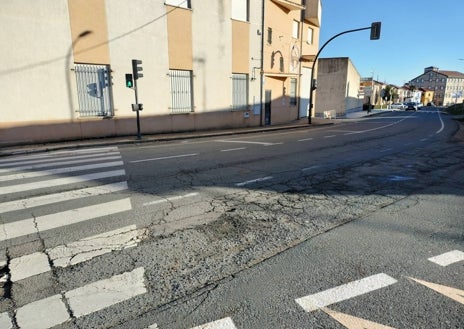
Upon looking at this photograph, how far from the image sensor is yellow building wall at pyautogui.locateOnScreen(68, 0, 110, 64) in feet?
44.8

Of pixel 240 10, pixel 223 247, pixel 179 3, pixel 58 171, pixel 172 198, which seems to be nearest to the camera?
pixel 223 247

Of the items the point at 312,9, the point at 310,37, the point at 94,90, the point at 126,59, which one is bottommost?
the point at 94,90

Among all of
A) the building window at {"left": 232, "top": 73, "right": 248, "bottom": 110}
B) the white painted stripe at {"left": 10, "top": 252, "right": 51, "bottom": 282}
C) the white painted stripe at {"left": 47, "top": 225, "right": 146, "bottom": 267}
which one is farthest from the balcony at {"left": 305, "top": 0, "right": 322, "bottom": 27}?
the white painted stripe at {"left": 10, "top": 252, "right": 51, "bottom": 282}

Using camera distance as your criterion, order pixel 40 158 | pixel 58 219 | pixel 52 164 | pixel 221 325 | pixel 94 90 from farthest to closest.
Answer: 1. pixel 94 90
2. pixel 40 158
3. pixel 52 164
4. pixel 58 219
5. pixel 221 325

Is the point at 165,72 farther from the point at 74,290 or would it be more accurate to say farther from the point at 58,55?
the point at 74,290

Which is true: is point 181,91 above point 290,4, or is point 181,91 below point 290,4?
below

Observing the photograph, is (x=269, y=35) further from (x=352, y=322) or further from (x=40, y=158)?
(x=352, y=322)

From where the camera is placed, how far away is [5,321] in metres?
2.62

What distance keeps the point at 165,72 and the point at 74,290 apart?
50.3 ft

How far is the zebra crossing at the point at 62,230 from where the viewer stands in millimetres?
2809

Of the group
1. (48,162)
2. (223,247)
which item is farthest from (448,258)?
(48,162)

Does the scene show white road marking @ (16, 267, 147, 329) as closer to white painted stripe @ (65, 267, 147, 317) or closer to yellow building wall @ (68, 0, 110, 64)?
white painted stripe @ (65, 267, 147, 317)

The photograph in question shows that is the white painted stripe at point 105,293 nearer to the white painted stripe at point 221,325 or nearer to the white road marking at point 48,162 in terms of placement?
the white painted stripe at point 221,325

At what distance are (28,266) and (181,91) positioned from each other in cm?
1534
